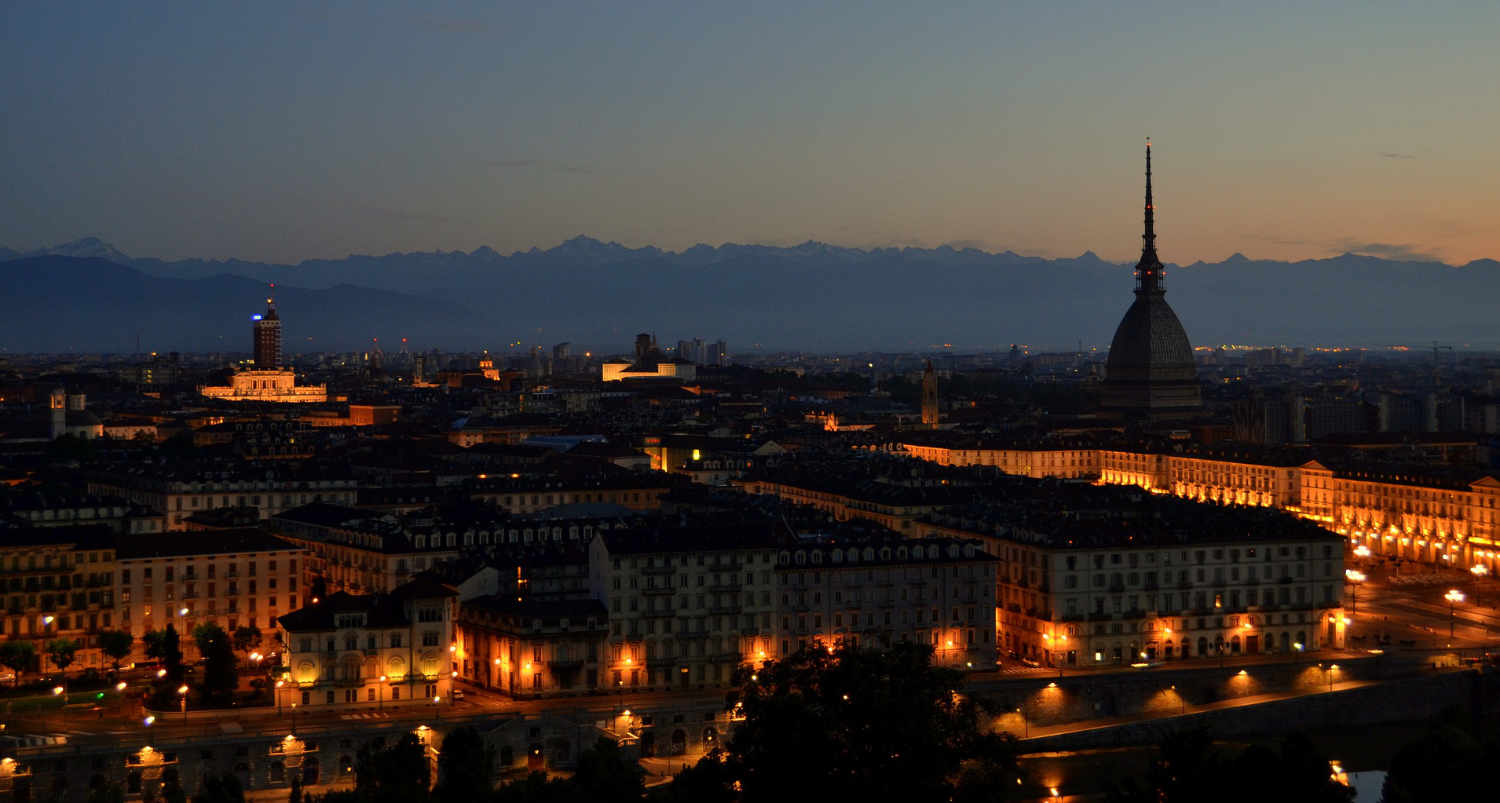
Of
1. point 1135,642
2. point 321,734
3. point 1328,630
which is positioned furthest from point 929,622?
point 321,734

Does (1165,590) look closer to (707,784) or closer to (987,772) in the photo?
(987,772)

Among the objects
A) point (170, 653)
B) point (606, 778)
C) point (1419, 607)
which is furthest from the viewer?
point (1419, 607)

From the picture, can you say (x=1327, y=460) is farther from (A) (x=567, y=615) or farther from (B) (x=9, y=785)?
(B) (x=9, y=785)

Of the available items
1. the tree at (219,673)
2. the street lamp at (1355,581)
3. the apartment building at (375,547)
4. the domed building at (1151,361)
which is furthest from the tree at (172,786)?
the domed building at (1151,361)

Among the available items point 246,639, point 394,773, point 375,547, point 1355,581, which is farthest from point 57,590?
point 1355,581

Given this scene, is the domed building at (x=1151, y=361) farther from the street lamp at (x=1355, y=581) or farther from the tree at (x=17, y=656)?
the tree at (x=17, y=656)

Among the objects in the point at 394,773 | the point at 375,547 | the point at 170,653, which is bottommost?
the point at 394,773

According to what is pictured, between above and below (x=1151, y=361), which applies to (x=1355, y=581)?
below
